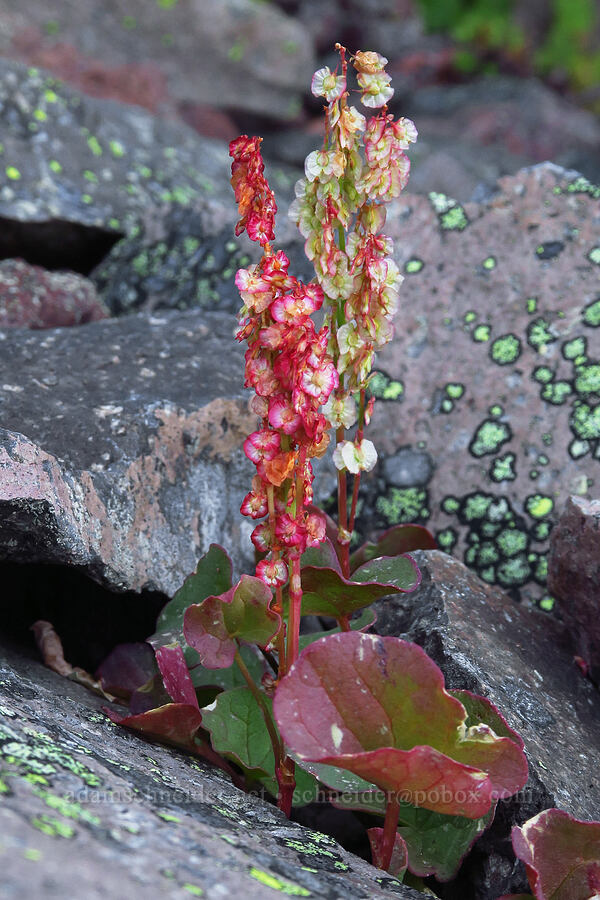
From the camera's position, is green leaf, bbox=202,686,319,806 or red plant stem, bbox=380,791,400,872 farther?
green leaf, bbox=202,686,319,806

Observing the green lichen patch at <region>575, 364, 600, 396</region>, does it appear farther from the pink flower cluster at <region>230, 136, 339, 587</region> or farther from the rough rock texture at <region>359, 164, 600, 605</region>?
the pink flower cluster at <region>230, 136, 339, 587</region>

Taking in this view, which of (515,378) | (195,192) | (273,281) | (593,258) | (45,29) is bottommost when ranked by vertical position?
(273,281)

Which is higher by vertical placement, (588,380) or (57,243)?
(57,243)

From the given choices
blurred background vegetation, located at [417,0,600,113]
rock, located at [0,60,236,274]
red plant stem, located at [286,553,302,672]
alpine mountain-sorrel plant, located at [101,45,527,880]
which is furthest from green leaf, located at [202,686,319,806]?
blurred background vegetation, located at [417,0,600,113]

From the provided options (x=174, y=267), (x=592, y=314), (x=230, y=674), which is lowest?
(x=230, y=674)

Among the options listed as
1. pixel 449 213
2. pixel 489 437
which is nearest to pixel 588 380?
pixel 489 437

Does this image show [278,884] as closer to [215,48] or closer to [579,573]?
[579,573]

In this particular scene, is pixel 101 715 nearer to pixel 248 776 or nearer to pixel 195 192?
pixel 248 776

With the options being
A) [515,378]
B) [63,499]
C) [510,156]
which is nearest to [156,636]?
[63,499]
